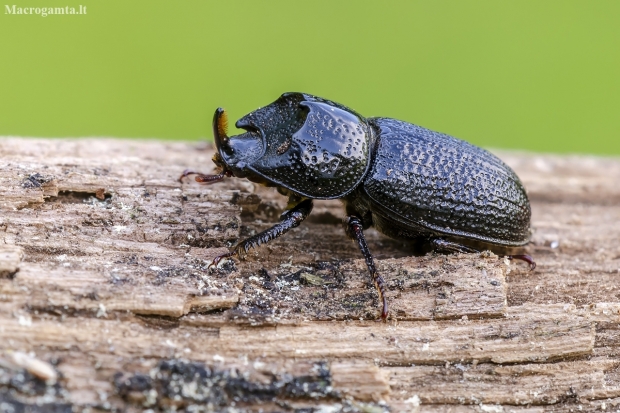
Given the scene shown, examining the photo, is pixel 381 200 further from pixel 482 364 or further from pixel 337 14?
pixel 337 14

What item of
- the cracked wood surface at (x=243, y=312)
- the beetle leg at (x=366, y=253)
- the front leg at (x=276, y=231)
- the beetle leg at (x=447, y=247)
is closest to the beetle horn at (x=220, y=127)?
the cracked wood surface at (x=243, y=312)

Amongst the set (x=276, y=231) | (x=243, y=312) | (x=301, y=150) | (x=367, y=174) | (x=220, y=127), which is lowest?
(x=243, y=312)

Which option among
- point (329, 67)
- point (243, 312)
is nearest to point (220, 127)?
point (243, 312)

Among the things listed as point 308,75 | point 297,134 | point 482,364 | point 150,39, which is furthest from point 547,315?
point 150,39

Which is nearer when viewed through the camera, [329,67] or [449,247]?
[449,247]

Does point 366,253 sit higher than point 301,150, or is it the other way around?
point 301,150

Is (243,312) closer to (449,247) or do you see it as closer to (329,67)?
(449,247)

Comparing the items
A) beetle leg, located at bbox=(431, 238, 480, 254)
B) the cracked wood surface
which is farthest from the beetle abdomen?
the cracked wood surface
